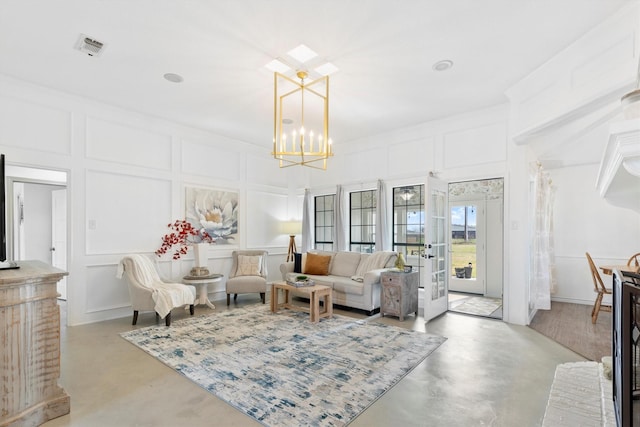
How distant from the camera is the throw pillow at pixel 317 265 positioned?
5.53m

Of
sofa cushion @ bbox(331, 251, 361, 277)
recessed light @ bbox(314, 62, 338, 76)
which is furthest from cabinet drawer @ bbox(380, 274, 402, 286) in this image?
recessed light @ bbox(314, 62, 338, 76)

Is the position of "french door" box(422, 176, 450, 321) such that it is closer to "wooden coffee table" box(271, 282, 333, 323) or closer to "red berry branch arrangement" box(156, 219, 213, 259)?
"wooden coffee table" box(271, 282, 333, 323)

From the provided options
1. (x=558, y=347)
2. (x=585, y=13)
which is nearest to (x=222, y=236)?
(x=558, y=347)

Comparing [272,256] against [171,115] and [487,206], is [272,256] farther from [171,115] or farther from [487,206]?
[487,206]

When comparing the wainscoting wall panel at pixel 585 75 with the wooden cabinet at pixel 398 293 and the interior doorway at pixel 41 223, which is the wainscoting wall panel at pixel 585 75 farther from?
the interior doorway at pixel 41 223

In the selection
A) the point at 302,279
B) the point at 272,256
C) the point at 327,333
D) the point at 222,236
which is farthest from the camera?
the point at 272,256

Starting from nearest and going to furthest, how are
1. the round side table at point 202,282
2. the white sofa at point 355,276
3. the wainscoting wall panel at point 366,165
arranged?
the white sofa at point 355,276, the round side table at point 202,282, the wainscoting wall panel at point 366,165

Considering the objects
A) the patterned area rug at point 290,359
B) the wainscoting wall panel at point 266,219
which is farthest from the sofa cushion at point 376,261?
the wainscoting wall panel at point 266,219

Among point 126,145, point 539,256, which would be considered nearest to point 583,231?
point 539,256

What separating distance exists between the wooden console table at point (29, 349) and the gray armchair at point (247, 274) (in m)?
3.04

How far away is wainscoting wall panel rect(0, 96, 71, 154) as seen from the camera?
370cm

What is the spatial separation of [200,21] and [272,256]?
15.8 ft

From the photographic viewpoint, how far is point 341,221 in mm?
6262

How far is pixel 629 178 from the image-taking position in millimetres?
1880
